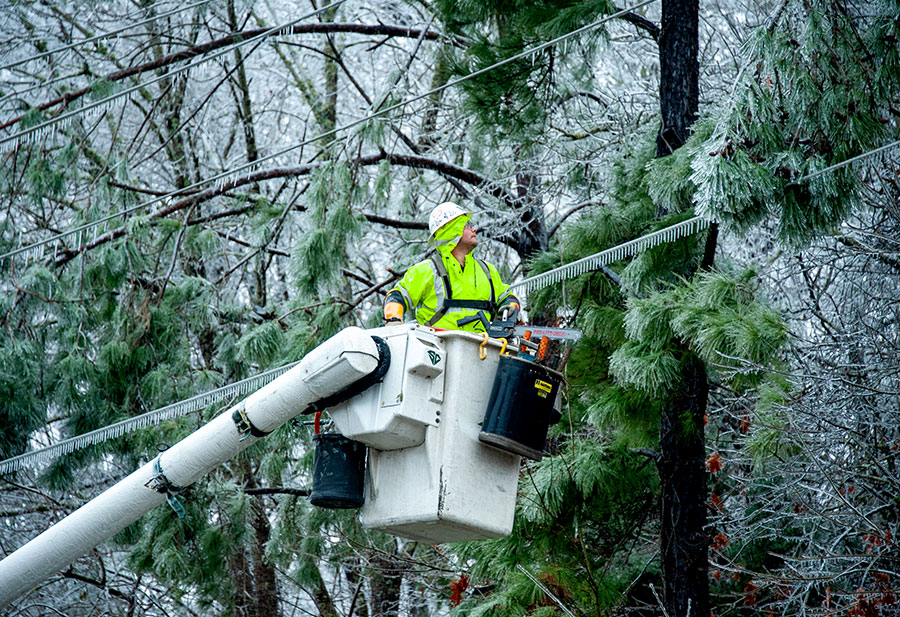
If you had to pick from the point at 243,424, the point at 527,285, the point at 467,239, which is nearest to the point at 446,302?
the point at 467,239

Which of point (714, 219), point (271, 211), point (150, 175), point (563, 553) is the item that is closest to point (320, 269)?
point (271, 211)

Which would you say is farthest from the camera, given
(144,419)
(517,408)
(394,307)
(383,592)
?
(383,592)

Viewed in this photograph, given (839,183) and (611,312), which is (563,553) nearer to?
(611,312)

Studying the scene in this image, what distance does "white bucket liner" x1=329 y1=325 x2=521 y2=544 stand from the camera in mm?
5344

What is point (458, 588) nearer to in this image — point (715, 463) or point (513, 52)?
point (715, 463)

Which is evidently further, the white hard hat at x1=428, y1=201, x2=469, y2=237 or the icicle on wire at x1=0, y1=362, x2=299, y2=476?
the icicle on wire at x1=0, y1=362, x2=299, y2=476

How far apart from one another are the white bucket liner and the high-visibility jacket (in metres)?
0.45

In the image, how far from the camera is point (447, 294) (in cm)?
597

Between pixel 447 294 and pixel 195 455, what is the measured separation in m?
1.37

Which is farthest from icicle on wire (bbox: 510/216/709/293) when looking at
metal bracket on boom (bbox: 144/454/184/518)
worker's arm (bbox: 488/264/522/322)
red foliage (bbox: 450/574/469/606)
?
red foliage (bbox: 450/574/469/606)

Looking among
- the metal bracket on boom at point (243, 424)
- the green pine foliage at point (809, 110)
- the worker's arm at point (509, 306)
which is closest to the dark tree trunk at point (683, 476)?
the green pine foliage at point (809, 110)

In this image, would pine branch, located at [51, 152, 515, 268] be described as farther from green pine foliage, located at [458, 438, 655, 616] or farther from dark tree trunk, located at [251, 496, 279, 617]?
green pine foliage, located at [458, 438, 655, 616]

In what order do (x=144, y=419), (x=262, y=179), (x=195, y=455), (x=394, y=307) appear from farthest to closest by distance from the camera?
(x=262, y=179), (x=144, y=419), (x=394, y=307), (x=195, y=455)

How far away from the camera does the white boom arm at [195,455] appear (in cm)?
532
